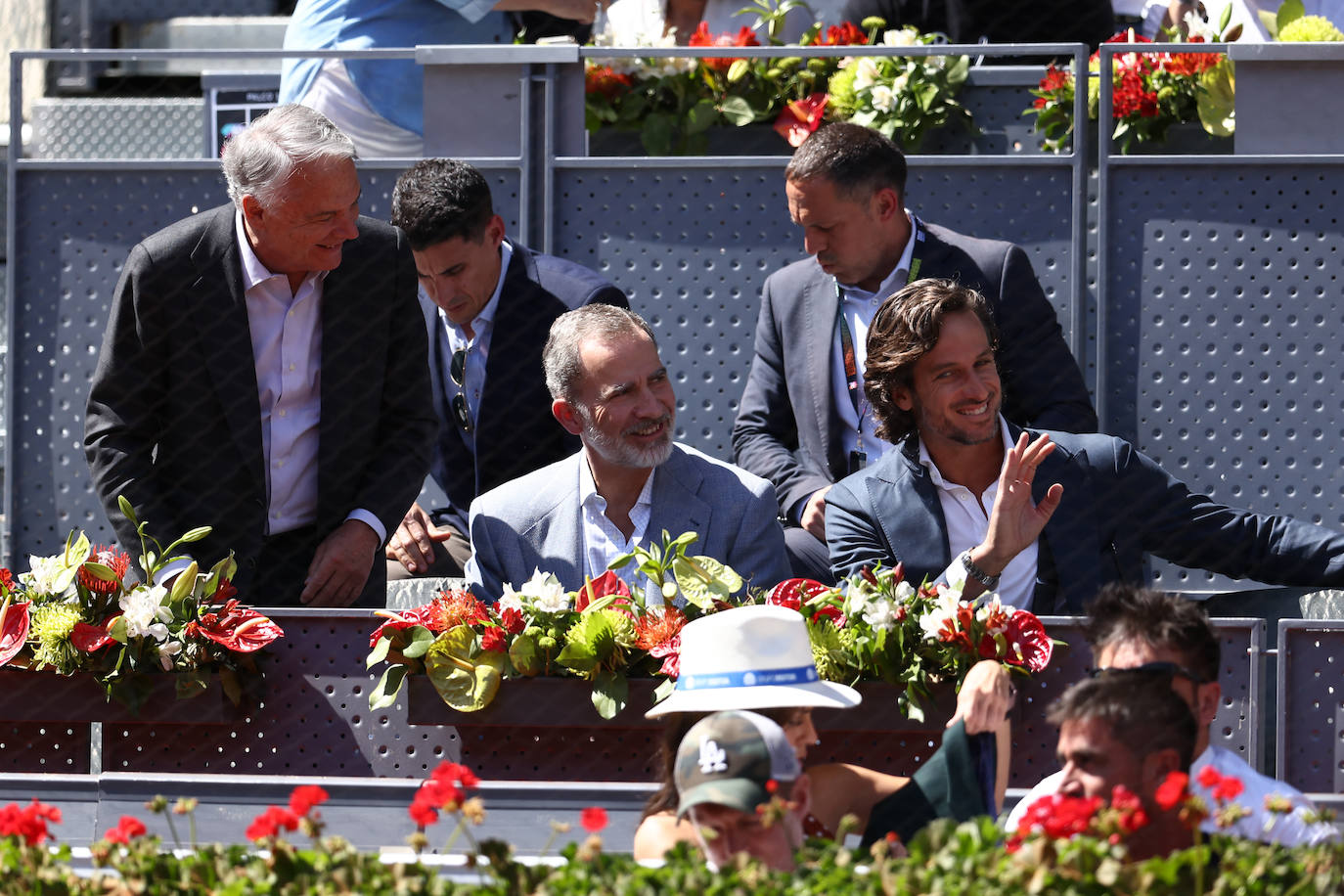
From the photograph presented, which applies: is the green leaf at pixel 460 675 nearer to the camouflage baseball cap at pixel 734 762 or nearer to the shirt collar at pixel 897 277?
the camouflage baseball cap at pixel 734 762

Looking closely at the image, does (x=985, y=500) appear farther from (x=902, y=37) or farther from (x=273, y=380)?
(x=902, y=37)

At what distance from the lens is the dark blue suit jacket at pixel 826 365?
4.38 meters

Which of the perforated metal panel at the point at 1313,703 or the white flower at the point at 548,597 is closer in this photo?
the perforated metal panel at the point at 1313,703

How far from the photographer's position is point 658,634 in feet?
10.2

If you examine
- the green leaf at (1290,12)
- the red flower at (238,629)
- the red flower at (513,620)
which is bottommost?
the red flower at (238,629)

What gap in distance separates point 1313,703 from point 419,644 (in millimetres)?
1573

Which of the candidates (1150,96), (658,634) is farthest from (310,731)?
(1150,96)

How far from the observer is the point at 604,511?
3.79m

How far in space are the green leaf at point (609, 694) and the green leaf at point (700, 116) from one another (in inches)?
108

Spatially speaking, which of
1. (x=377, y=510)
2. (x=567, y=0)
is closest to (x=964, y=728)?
A: (x=377, y=510)

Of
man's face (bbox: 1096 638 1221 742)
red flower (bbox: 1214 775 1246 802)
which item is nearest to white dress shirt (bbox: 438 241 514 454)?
man's face (bbox: 1096 638 1221 742)

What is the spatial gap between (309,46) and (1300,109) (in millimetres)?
3022

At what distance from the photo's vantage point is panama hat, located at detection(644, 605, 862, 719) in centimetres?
265

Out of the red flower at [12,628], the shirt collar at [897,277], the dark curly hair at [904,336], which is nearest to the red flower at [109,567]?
the red flower at [12,628]
